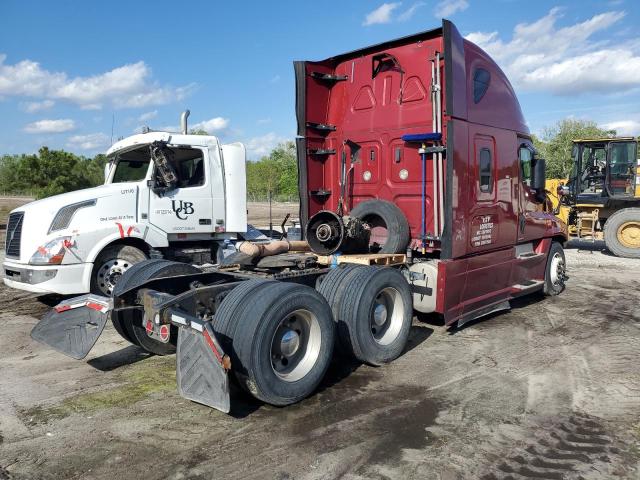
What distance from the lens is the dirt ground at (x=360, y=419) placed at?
3.27 metres

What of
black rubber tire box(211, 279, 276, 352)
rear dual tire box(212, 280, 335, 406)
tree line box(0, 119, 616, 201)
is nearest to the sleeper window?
rear dual tire box(212, 280, 335, 406)

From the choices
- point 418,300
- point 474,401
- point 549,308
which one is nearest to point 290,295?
point 474,401

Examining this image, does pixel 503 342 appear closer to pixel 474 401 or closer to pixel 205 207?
pixel 474 401

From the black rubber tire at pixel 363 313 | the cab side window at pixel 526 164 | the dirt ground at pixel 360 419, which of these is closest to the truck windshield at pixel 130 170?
the dirt ground at pixel 360 419

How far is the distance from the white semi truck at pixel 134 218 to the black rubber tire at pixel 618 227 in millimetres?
10950

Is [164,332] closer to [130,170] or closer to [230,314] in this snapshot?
[230,314]

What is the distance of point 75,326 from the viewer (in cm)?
487

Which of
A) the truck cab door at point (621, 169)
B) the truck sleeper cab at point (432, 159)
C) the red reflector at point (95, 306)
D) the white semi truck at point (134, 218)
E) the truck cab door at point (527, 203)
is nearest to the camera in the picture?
the red reflector at point (95, 306)

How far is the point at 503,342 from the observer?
6.16 meters

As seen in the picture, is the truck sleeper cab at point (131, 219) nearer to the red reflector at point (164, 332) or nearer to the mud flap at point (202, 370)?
the red reflector at point (164, 332)

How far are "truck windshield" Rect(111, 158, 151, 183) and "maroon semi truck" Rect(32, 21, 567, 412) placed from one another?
116 inches

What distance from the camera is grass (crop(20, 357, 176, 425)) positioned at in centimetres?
407

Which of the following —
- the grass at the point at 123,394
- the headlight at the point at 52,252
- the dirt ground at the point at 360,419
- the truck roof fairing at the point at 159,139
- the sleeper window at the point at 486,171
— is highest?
the truck roof fairing at the point at 159,139

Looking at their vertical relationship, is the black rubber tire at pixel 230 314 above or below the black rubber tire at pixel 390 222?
below
